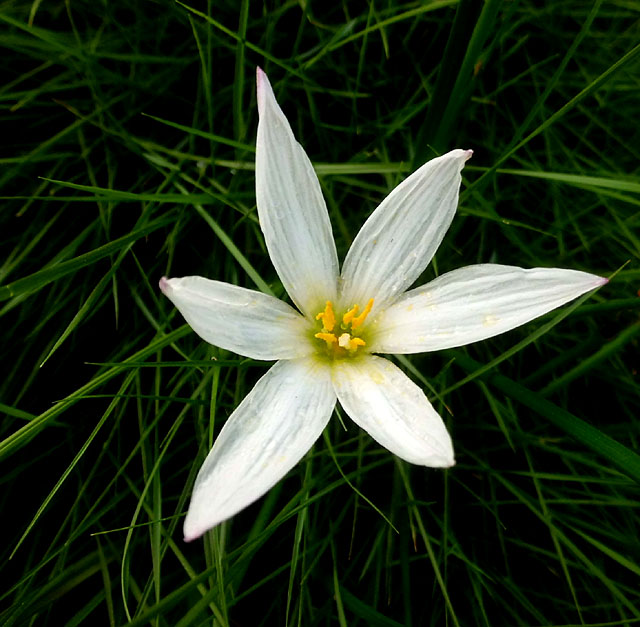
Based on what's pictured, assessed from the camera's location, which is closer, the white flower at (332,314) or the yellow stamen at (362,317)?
the white flower at (332,314)

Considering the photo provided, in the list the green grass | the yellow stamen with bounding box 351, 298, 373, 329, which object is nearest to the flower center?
the yellow stamen with bounding box 351, 298, 373, 329

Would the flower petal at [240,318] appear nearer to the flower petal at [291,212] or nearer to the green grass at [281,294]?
the flower petal at [291,212]

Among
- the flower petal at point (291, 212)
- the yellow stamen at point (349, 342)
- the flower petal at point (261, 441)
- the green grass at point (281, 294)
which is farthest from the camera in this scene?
the green grass at point (281, 294)

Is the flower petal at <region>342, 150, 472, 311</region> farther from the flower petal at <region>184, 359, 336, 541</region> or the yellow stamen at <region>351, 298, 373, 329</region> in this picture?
the flower petal at <region>184, 359, 336, 541</region>

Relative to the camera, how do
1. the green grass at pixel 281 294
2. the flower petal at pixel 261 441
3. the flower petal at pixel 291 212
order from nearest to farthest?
the flower petal at pixel 261 441
the flower petal at pixel 291 212
the green grass at pixel 281 294

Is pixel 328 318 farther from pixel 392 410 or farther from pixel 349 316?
pixel 392 410

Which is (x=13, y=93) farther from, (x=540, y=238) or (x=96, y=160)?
(x=540, y=238)

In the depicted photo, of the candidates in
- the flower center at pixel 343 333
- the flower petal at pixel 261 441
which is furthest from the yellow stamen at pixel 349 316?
the flower petal at pixel 261 441
